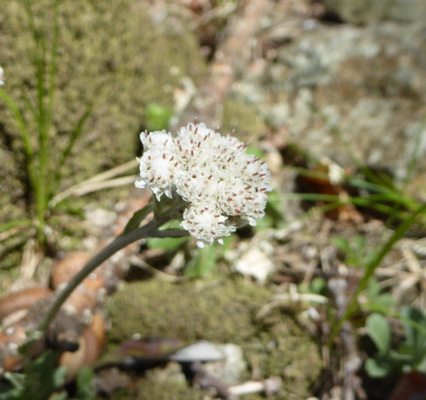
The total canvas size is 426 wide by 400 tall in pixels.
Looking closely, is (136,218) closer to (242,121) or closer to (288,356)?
(288,356)

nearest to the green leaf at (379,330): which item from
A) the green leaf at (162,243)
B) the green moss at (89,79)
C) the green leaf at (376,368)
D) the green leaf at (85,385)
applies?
the green leaf at (376,368)

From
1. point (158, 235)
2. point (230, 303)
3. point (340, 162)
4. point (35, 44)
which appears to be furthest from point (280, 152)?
point (158, 235)

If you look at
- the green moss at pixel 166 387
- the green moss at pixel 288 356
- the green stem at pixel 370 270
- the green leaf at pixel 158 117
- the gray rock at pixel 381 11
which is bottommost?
the green moss at pixel 166 387

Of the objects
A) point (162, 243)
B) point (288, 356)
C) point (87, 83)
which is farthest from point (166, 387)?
point (87, 83)

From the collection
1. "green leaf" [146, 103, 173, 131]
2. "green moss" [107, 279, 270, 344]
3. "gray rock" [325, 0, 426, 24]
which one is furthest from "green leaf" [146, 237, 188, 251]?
"gray rock" [325, 0, 426, 24]

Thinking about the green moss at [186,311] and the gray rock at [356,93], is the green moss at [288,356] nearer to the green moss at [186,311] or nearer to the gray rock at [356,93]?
the green moss at [186,311]
